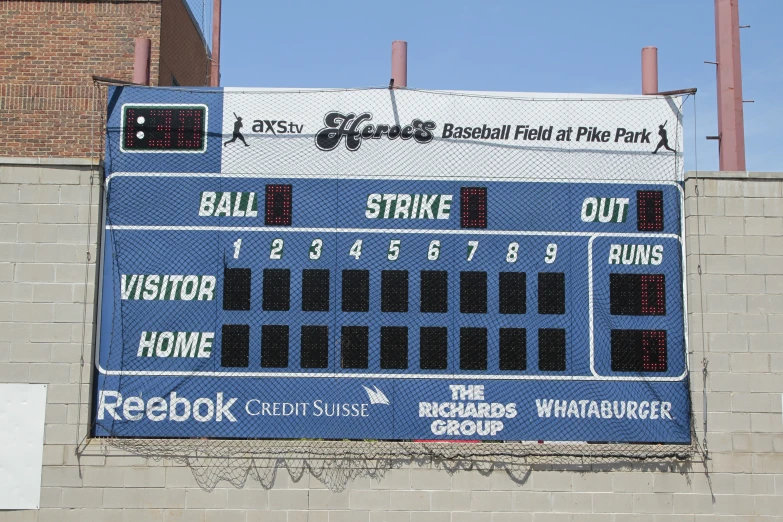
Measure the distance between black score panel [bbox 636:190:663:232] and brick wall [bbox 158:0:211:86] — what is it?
9019 millimetres

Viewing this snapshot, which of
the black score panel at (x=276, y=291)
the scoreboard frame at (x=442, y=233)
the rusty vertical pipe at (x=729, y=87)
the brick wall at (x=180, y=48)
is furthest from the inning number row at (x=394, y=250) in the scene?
the brick wall at (x=180, y=48)

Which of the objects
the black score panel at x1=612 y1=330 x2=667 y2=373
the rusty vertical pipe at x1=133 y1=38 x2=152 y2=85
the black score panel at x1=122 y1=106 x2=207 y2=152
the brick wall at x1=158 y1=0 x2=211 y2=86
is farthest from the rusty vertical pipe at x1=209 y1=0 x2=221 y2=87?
the black score panel at x1=612 y1=330 x2=667 y2=373

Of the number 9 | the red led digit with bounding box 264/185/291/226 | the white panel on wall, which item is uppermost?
the red led digit with bounding box 264/185/291/226

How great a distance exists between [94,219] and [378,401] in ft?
13.1

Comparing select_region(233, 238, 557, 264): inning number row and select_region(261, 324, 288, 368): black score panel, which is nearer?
select_region(261, 324, 288, 368): black score panel

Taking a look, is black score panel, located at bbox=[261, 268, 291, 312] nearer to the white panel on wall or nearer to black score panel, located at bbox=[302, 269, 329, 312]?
black score panel, located at bbox=[302, 269, 329, 312]

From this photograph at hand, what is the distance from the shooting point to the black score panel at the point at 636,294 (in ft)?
31.1

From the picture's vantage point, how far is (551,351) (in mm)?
9422

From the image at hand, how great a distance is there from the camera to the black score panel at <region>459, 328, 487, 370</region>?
9383 millimetres

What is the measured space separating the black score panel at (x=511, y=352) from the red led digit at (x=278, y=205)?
9.51 ft

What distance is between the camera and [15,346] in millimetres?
9312

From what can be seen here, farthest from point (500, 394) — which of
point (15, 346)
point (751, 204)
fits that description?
point (15, 346)

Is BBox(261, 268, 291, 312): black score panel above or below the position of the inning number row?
below

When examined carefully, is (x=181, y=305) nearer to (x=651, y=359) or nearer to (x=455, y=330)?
(x=455, y=330)
